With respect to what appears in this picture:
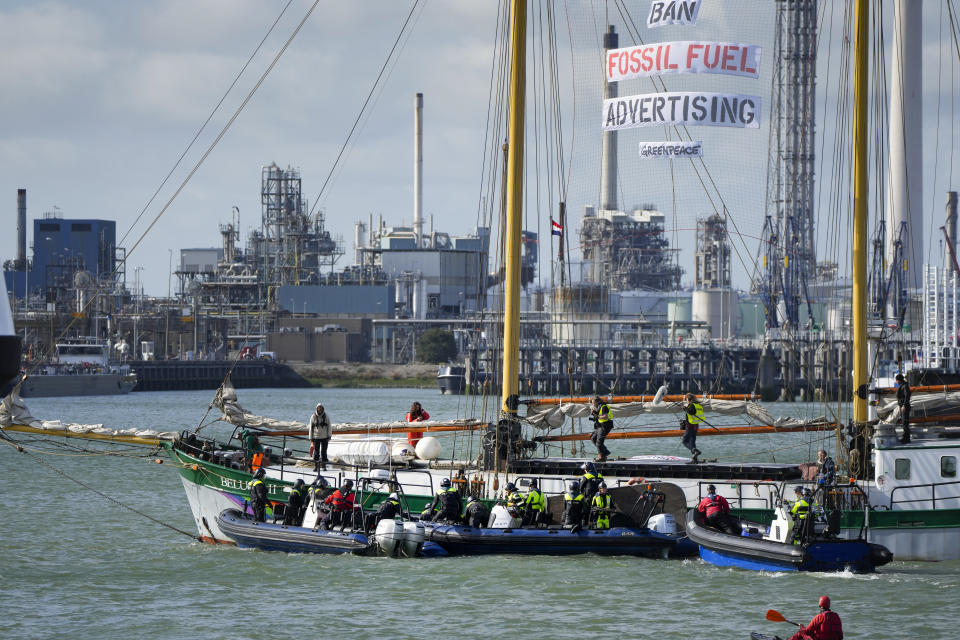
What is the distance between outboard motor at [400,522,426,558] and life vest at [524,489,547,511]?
2.34m

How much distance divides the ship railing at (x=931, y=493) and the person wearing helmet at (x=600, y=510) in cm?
586

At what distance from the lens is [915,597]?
24047 mm


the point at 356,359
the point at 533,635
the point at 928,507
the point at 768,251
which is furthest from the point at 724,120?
the point at 356,359

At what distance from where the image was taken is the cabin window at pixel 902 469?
26.8m

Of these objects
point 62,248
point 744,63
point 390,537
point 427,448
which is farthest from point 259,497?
point 62,248

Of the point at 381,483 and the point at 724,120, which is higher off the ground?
the point at 724,120

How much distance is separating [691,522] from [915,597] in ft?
15.4

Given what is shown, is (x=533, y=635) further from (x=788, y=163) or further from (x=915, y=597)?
(x=788, y=163)

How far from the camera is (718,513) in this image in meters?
26.3

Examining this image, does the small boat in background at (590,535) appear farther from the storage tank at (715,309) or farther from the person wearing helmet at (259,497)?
the storage tank at (715,309)

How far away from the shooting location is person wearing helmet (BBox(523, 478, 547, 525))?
27.2 metres

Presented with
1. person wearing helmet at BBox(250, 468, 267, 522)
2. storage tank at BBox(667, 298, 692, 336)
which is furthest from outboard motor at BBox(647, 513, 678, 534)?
storage tank at BBox(667, 298, 692, 336)

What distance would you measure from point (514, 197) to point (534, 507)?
7786 mm

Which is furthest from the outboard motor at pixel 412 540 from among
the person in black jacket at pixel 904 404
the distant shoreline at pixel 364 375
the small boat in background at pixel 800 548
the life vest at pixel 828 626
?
the distant shoreline at pixel 364 375
